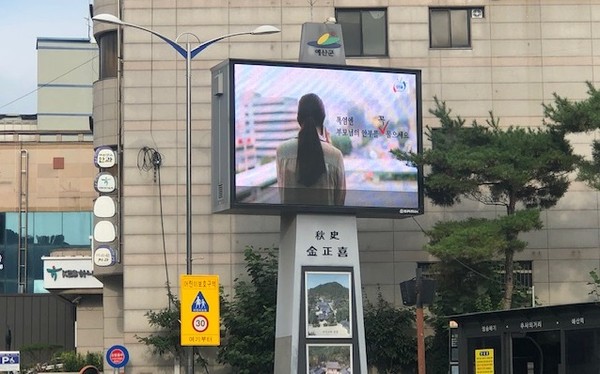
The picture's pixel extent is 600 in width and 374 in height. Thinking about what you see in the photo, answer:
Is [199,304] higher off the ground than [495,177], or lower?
lower

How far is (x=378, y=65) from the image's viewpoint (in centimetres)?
4600

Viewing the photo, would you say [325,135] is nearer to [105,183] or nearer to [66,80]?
[105,183]

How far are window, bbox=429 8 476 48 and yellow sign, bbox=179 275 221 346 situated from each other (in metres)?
14.4

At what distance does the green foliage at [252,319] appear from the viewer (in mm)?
42062

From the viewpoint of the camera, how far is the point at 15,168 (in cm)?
7375

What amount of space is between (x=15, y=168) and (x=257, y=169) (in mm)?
40223

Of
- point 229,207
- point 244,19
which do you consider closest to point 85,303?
point 244,19

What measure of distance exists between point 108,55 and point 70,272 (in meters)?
11.5

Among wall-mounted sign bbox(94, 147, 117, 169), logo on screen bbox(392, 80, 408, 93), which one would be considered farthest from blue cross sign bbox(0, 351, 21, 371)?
logo on screen bbox(392, 80, 408, 93)

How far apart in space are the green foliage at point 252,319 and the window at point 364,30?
26.4 ft

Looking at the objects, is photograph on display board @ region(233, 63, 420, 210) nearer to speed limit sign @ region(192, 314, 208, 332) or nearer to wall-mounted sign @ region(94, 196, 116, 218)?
speed limit sign @ region(192, 314, 208, 332)

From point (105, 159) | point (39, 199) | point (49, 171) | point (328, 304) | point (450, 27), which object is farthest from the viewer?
point (39, 199)

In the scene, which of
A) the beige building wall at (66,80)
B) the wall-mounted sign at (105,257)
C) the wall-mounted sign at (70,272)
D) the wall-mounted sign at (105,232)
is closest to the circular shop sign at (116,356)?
the wall-mounted sign at (105,257)

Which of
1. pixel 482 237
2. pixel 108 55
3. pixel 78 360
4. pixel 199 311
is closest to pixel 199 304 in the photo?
pixel 199 311
